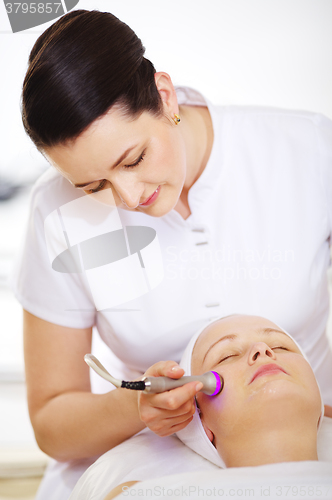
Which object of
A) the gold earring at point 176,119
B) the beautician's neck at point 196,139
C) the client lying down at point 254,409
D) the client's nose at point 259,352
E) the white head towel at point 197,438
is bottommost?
the white head towel at point 197,438

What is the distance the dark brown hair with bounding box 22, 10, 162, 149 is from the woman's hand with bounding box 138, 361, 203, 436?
1.14ft

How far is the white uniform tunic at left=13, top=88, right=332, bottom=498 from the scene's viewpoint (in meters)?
0.90

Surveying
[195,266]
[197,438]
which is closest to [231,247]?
[195,266]

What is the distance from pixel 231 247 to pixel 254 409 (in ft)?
0.98

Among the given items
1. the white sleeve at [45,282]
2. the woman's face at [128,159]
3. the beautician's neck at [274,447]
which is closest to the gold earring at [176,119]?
the woman's face at [128,159]

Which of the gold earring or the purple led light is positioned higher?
the gold earring

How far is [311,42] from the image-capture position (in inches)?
32.8

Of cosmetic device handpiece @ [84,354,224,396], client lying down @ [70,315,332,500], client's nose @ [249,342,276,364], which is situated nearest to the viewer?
cosmetic device handpiece @ [84,354,224,396]

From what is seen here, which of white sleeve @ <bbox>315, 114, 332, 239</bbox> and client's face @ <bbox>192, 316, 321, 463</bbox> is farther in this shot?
white sleeve @ <bbox>315, 114, 332, 239</bbox>

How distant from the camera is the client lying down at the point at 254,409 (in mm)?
710

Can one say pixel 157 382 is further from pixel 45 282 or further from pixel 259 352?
pixel 45 282

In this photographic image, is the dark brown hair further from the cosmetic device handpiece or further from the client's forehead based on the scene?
the client's forehead

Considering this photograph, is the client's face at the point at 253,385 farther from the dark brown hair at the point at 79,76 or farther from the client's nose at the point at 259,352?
the dark brown hair at the point at 79,76

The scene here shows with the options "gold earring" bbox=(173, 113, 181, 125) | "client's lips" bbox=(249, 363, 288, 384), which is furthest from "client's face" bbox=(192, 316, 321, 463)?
"gold earring" bbox=(173, 113, 181, 125)
